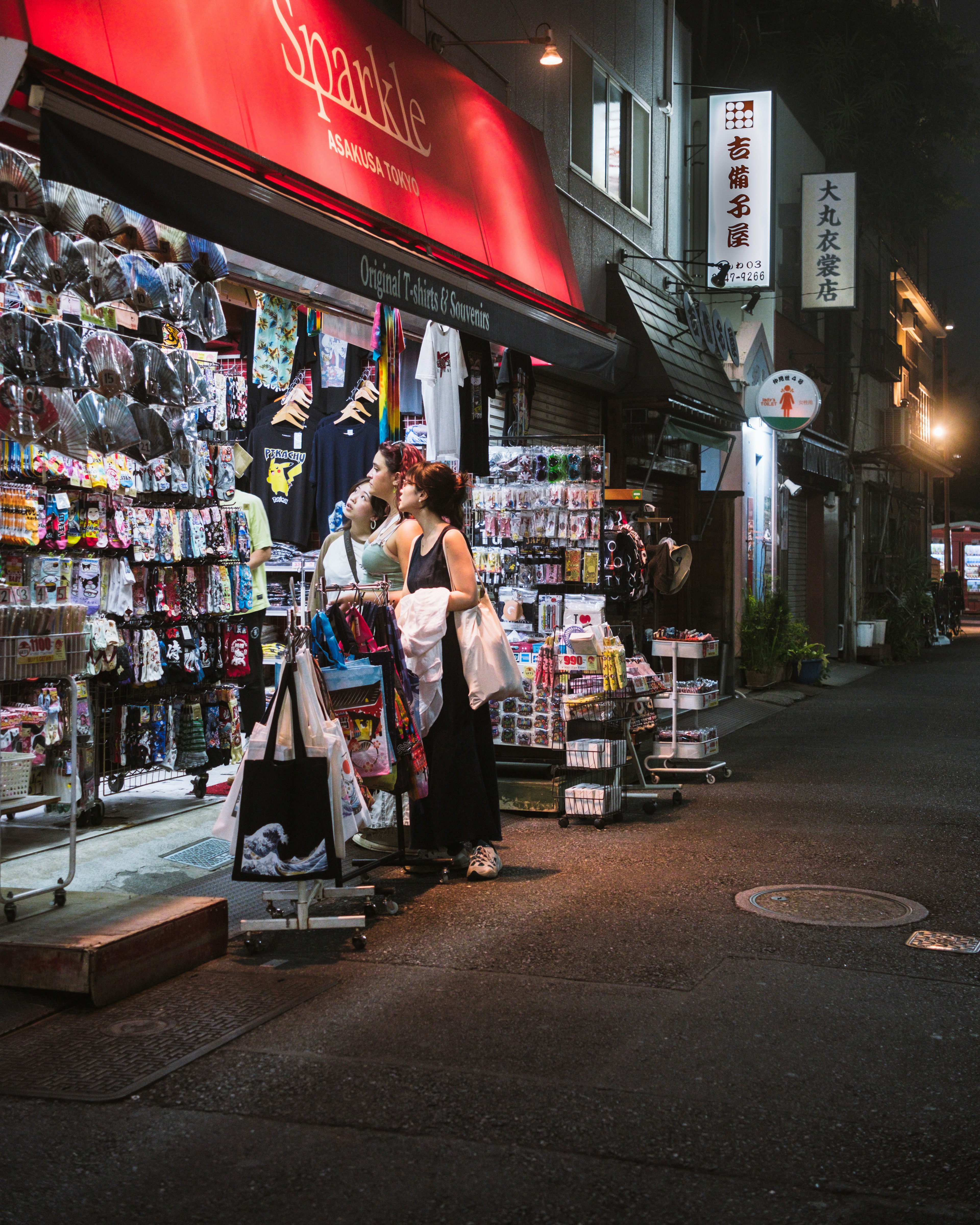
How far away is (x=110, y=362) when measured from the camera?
262 inches

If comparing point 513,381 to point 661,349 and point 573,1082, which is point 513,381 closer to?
point 661,349

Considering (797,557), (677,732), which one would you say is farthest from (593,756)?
(797,557)

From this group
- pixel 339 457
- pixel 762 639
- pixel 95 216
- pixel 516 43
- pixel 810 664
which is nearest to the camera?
pixel 95 216

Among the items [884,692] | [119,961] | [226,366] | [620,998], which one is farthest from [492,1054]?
[884,692]

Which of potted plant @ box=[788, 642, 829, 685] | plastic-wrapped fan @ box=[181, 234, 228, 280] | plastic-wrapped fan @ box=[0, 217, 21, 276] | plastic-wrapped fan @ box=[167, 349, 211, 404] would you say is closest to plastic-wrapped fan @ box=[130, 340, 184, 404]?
plastic-wrapped fan @ box=[167, 349, 211, 404]

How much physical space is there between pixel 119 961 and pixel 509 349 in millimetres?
6887

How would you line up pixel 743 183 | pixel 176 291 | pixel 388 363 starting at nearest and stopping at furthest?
1. pixel 176 291
2. pixel 388 363
3. pixel 743 183

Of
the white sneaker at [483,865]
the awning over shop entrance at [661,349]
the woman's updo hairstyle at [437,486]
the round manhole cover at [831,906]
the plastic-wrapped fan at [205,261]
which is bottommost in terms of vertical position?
the round manhole cover at [831,906]

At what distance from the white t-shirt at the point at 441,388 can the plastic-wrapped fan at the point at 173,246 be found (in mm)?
2883

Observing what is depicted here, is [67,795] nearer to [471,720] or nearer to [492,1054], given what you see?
[471,720]

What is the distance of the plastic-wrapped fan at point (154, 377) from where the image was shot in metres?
6.90

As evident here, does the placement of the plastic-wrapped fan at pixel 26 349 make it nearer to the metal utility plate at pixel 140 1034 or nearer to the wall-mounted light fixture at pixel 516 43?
the metal utility plate at pixel 140 1034

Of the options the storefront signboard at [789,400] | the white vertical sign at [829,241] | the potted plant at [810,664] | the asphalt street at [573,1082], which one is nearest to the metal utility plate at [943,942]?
the asphalt street at [573,1082]

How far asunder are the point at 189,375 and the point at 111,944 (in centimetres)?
354
